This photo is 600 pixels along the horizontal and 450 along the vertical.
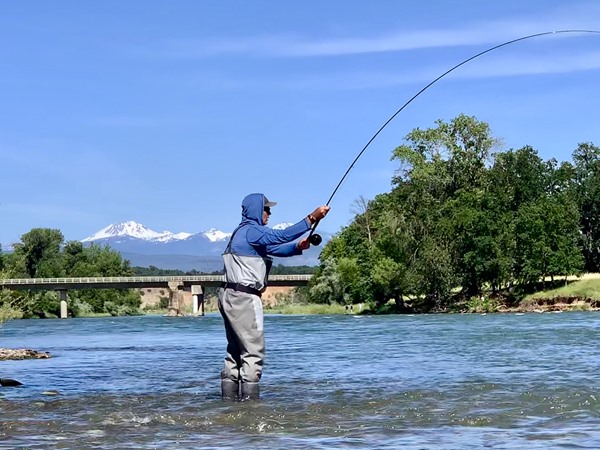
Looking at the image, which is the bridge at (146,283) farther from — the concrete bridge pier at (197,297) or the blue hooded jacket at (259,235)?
the blue hooded jacket at (259,235)

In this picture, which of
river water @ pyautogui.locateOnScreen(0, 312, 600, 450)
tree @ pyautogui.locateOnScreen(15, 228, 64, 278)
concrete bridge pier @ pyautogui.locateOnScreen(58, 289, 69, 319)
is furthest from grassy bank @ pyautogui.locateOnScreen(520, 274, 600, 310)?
tree @ pyautogui.locateOnScreen(15, 228, 64, 278)

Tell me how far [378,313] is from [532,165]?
18.9 meters

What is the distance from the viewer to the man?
1294cm

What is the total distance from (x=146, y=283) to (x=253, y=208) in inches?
4612

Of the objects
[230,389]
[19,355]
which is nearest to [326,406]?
[230,389]

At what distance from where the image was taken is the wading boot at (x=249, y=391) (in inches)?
526

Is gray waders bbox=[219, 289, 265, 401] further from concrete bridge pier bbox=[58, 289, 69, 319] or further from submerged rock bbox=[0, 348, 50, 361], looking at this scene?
concrete bridge pier bbox=[58, 289, 69, 319]

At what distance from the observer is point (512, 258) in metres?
86.8

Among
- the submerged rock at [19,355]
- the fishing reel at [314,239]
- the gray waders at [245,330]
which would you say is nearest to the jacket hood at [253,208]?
the gray waders at [245,330]

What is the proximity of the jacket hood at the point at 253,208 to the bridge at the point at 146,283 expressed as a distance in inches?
4250

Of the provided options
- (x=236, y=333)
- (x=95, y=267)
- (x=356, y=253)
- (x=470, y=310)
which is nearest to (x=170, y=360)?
(x=236, y=333)

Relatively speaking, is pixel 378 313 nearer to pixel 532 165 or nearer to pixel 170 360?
pixel 532 165

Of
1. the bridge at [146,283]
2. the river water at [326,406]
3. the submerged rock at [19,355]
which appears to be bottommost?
the river water at [326,406]

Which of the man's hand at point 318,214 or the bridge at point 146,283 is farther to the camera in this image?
the bridge at point 146,283
